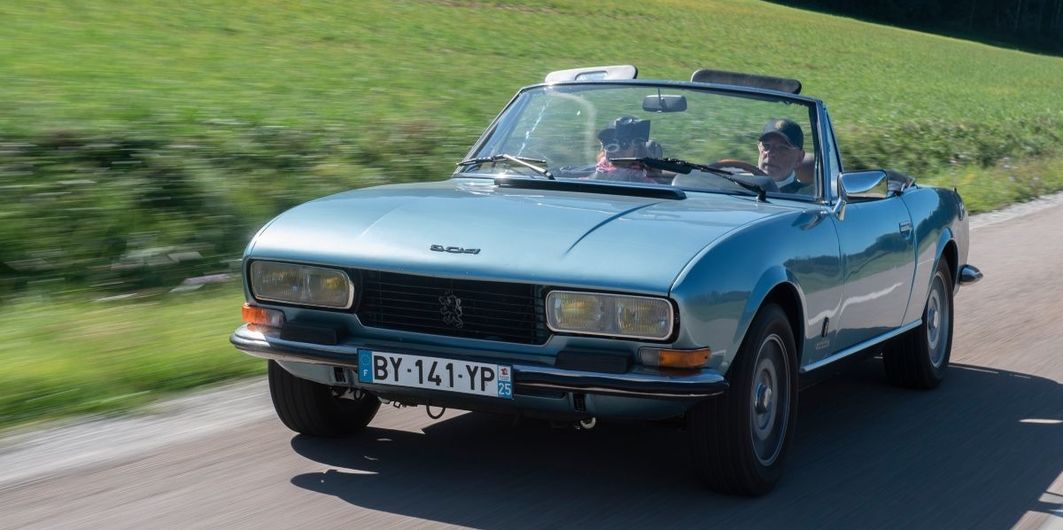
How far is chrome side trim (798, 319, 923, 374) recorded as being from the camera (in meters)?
5.28

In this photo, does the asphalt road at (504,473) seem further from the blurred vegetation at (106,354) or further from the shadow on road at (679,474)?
the blurred vegetation at (106,354)

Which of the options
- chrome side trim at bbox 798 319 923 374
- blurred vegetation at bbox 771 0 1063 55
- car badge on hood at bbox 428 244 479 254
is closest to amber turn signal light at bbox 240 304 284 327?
car badge on hood at bbox 428 244 479 254

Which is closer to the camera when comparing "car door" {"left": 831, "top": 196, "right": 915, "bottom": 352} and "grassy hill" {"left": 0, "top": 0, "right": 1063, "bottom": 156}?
"car door" {"left": 831, "top": 196, "right": 915, "bottom": 352}

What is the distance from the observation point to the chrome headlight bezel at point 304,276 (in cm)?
459

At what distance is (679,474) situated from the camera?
197 inches

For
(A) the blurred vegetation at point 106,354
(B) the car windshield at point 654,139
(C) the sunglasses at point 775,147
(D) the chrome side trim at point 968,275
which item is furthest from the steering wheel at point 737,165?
(A) the blurred vegetation at point 106,354

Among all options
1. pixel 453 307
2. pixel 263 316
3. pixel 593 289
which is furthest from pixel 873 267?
pixel 263 316

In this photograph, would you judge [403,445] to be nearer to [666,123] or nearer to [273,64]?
[666,123]

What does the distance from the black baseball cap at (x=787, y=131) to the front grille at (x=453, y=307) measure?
2.00 m

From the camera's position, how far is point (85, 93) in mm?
14000

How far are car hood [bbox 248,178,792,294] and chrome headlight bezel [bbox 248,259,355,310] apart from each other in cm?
4

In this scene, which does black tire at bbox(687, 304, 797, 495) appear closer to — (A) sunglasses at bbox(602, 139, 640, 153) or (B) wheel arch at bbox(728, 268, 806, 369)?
(B) wheel arch at bbox(728, 268, 806, 369)

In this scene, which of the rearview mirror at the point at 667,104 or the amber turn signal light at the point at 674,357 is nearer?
the amber turn signal light at the point at 674,357

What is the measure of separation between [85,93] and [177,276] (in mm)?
6117
